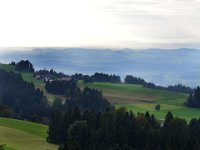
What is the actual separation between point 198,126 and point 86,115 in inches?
746

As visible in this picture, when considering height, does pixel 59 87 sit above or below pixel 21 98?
above

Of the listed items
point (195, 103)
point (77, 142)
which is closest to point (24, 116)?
point (195, 103)

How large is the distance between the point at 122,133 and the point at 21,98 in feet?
270

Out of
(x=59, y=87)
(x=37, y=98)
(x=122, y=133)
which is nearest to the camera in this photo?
(x=122, y=133)

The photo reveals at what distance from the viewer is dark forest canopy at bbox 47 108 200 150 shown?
79.1 m

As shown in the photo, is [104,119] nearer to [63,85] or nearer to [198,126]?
[198,126]

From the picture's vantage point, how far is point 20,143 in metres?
75.3

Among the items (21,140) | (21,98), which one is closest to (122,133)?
(21,140)

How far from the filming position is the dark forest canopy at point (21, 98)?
475 feet

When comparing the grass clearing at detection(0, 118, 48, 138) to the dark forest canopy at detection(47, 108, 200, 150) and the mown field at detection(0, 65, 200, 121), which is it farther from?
the mown field at detection(0, 65, 200, 121)

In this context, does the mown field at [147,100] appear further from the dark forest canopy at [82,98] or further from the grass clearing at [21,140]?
the grass clearing at [21,140]

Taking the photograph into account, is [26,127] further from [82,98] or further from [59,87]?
[59,87]

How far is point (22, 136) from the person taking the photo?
3287 inches

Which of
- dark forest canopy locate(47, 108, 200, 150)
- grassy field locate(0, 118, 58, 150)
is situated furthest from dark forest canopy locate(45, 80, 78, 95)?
dark forest canopy locate(47, 108, 200, 150)
